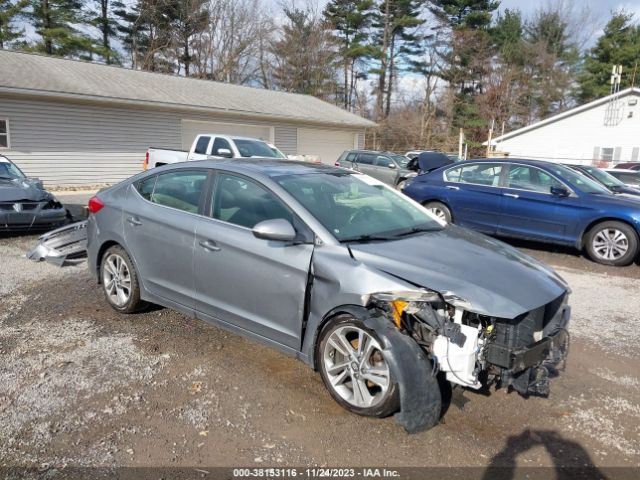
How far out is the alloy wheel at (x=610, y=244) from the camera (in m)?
7.30

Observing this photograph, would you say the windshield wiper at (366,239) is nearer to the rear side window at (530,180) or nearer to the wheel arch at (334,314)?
the wheel arch at (334,314)

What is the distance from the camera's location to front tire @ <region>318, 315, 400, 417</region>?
296 centimetres

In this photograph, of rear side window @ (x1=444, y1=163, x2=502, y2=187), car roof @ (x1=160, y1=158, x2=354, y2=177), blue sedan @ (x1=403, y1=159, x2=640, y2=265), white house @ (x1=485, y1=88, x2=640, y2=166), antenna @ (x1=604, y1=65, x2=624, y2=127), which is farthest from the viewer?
antenna @ (x1=604, y1=65, x2=624, y2=127)

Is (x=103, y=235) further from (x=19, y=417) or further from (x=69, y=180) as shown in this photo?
(x=69, y=180)

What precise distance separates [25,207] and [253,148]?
580 centimetres

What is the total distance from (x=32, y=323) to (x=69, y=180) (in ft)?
44.5

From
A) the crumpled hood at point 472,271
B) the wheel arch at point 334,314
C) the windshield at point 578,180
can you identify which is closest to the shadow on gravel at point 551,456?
the crumpled hood at point 472,271

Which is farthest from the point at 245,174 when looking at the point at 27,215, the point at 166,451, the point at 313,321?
the point at 27,215

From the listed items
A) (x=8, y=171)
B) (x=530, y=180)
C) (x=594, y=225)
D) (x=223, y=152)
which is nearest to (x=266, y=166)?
(x=530, y=180)

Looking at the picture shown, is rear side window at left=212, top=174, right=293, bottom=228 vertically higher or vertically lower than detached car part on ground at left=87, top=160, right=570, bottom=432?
higher

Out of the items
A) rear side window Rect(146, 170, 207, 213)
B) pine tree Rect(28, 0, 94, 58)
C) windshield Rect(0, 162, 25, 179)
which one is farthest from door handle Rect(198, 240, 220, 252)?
pine tree Rect(28, 0, 94, 58)

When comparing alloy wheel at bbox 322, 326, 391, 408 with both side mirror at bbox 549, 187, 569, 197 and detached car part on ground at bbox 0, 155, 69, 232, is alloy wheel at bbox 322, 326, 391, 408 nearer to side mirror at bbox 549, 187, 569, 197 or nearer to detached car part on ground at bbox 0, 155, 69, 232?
side mirror at bbox 549, 187, 569, 197

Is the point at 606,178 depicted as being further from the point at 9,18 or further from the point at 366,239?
the point at 9,18

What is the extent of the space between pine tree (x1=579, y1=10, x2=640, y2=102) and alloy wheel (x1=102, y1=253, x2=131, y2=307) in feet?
142
